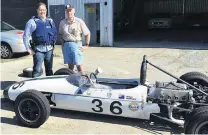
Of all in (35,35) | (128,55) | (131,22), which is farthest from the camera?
(131,22)

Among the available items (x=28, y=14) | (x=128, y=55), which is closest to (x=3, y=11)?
(x=28, y=14)

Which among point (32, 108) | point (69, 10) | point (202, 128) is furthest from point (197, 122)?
point (69, 10)

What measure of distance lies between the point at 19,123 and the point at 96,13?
34.6ft

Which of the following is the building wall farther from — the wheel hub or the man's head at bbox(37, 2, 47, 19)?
the wheel hub

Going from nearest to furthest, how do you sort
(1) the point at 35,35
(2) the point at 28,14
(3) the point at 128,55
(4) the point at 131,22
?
(1) the point at 35,35
(3) the point at 128,55
(2) the point at 28,14
(4) the point at 131,22

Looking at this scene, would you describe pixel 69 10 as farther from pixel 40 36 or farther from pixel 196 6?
pixel 196 6

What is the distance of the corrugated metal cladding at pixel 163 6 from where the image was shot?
27.5m

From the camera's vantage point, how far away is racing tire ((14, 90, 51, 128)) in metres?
5.12

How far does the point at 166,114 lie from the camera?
16.4 ft

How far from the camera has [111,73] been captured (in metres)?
9.23

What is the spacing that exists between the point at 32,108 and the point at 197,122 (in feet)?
8.29

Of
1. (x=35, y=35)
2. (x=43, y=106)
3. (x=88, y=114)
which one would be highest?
(x=35, y=35)

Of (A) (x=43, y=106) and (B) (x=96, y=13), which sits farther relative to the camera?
(B) (x=96, y=13)

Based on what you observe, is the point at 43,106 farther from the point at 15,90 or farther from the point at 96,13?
the point at 96,13
